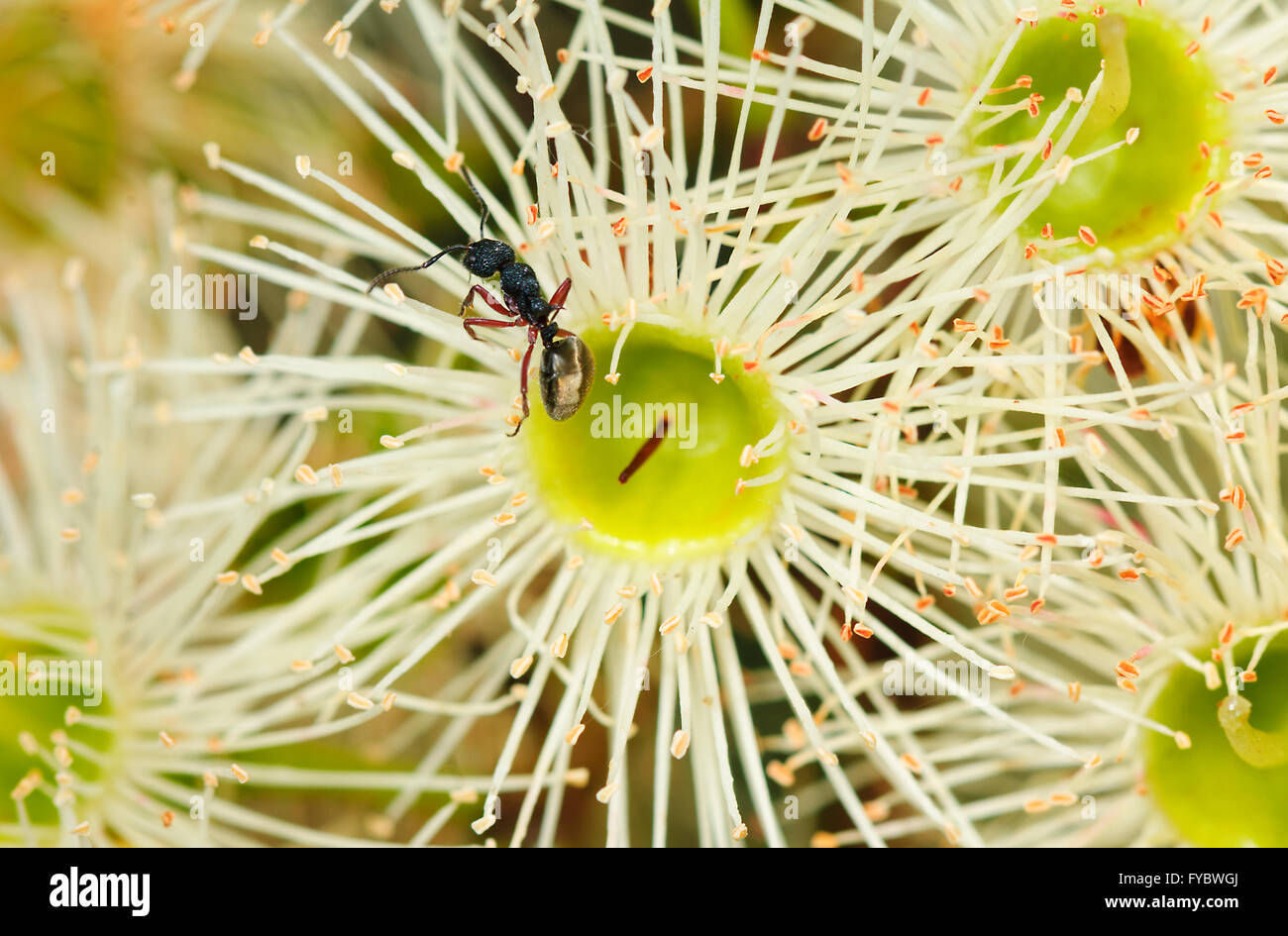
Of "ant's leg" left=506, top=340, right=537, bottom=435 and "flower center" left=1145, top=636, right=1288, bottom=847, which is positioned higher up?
"ant's leg" left=506, top=340, right=537, bottom=435

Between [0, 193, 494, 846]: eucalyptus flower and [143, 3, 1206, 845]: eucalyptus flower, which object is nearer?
[143, 3, 1206, 845]: eucalyptus flower

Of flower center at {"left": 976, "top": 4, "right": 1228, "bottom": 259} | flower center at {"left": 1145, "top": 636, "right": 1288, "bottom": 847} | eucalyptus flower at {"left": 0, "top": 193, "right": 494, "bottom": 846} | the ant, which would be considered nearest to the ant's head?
the ant

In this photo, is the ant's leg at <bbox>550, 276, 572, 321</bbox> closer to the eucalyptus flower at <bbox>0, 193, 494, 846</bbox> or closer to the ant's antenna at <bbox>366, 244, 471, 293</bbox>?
the ant's antenna at <bbox>366, 244, 471, 293</bbox>

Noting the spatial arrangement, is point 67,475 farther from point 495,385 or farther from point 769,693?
point 769,693

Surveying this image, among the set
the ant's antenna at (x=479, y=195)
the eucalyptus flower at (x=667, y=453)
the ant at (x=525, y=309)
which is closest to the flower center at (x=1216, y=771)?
the eucalyptus flower at (x=667, y=453)

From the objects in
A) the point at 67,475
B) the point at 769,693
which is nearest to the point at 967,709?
the point at 769,693
